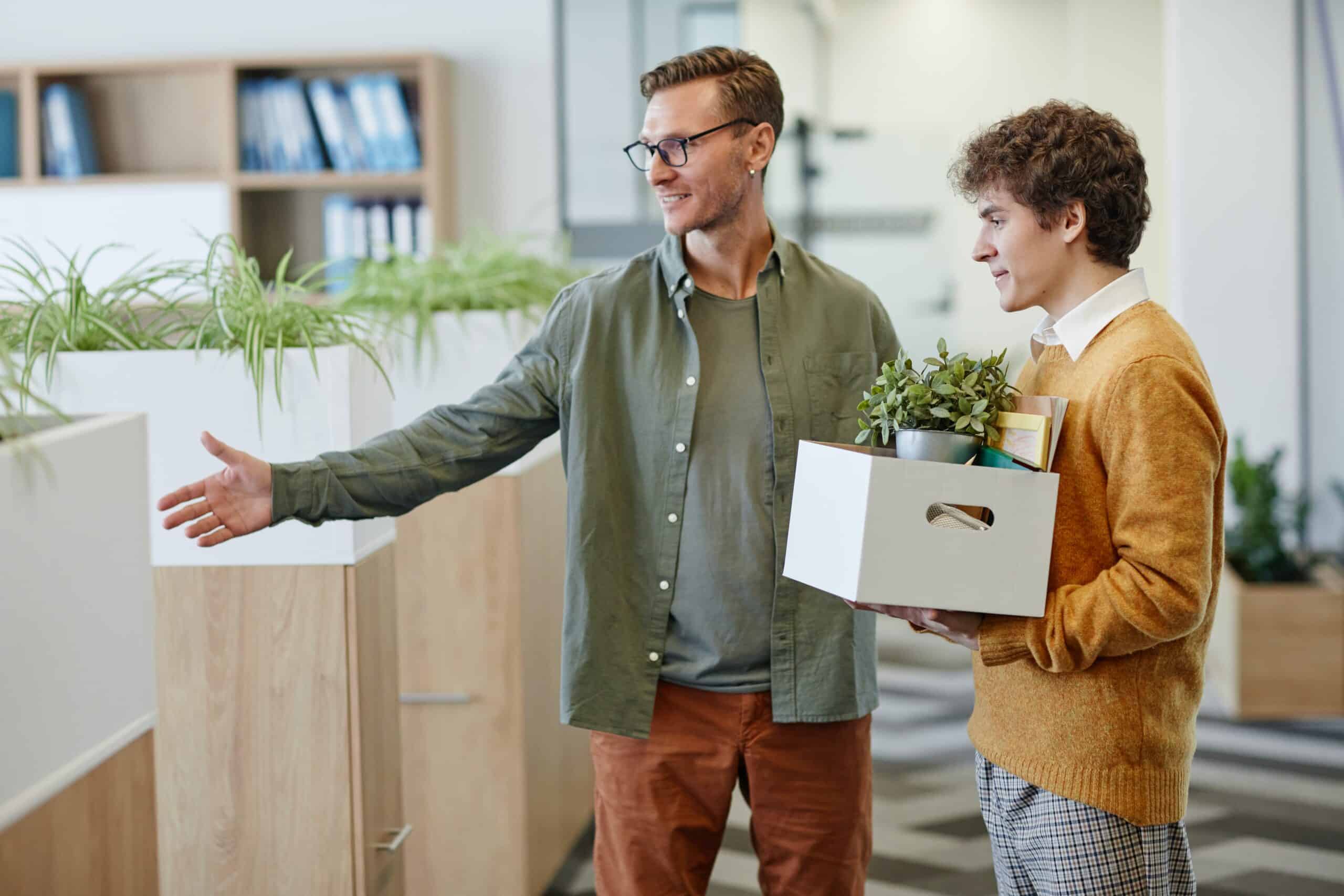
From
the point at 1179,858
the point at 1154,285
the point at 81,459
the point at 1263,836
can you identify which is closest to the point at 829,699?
the point at 1179,858

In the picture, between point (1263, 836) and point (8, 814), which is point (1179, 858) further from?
point (1263, 836)

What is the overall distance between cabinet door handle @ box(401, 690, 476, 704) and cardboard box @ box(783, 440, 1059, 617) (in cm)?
137

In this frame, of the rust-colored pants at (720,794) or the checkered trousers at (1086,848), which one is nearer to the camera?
the checkered trousers at (1086,848)

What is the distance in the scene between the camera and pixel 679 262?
1.74 meters

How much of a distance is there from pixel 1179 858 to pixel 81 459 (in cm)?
120

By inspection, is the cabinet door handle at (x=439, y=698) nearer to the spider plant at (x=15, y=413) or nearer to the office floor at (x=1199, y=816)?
the office floor at (x=1199, y=816)

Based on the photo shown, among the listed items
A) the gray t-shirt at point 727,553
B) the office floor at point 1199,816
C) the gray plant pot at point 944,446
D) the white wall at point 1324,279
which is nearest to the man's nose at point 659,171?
the gray t-shirt at point 727,553

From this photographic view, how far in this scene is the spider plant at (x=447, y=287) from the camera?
8.05 ft

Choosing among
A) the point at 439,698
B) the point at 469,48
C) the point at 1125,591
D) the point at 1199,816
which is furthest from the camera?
the point at 469,48

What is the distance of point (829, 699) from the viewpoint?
1671mm

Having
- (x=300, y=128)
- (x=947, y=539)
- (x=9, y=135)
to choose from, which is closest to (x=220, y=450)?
(x=947, y=539)

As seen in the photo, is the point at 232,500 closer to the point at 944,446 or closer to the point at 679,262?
the point at 679,262

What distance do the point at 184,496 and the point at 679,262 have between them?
2.36 ft

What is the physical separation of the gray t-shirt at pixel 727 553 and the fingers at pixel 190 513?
61cm
